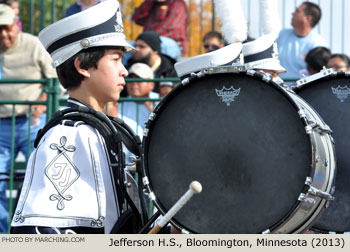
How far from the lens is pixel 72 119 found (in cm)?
384

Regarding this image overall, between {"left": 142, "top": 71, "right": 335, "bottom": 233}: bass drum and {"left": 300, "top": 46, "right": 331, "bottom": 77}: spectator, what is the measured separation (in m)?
4.56

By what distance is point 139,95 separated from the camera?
7664 mm

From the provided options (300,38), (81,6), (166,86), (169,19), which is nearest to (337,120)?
(166,86)

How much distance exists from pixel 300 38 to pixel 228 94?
5.56 m

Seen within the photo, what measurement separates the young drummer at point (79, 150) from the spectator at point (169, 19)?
17.9 ft

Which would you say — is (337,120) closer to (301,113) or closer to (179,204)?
A: (301,113)

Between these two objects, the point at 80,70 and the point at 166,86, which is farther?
the point at 166,86

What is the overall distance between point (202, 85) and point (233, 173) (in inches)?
15.1

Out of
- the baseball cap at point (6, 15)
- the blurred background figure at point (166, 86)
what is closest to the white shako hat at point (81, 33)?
the blurred background figure at point (166, 86)

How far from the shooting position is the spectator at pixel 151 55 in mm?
8617

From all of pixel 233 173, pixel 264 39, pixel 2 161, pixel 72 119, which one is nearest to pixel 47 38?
pixel 72 119

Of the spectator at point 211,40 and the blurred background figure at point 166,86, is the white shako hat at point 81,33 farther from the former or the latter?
the spectator at point 211,40

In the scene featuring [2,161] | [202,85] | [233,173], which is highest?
[202,85]

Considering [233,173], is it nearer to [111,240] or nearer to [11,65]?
[111,240]
